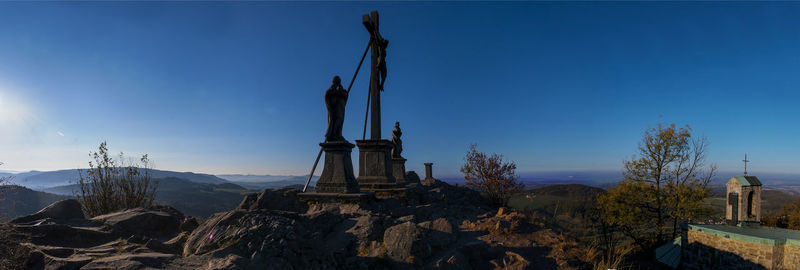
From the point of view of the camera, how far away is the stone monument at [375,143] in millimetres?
9000

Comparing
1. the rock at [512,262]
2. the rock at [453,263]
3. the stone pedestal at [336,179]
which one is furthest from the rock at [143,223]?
the rock at [512,262]

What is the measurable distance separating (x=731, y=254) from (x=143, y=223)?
20.0 meters

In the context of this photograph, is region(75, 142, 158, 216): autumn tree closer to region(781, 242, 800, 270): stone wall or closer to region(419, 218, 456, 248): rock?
region(419, 218, 456, 248): rock

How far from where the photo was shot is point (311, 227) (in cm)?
423

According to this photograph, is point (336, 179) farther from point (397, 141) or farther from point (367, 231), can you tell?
point (397, 141)

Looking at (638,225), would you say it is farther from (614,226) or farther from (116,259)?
(116,259)

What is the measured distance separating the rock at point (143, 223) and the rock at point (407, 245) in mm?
4000

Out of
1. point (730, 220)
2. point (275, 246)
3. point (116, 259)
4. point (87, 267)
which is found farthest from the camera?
point (730, 220)

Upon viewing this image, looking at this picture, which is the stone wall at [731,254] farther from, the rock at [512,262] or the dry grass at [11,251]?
the dry grass at [11,251]

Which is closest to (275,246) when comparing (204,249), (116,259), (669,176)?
(204,249)

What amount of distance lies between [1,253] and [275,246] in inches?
114

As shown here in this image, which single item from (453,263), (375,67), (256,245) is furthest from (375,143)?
(256,245)

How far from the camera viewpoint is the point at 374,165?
359 inches

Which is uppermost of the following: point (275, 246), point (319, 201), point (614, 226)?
point (275, 246)
